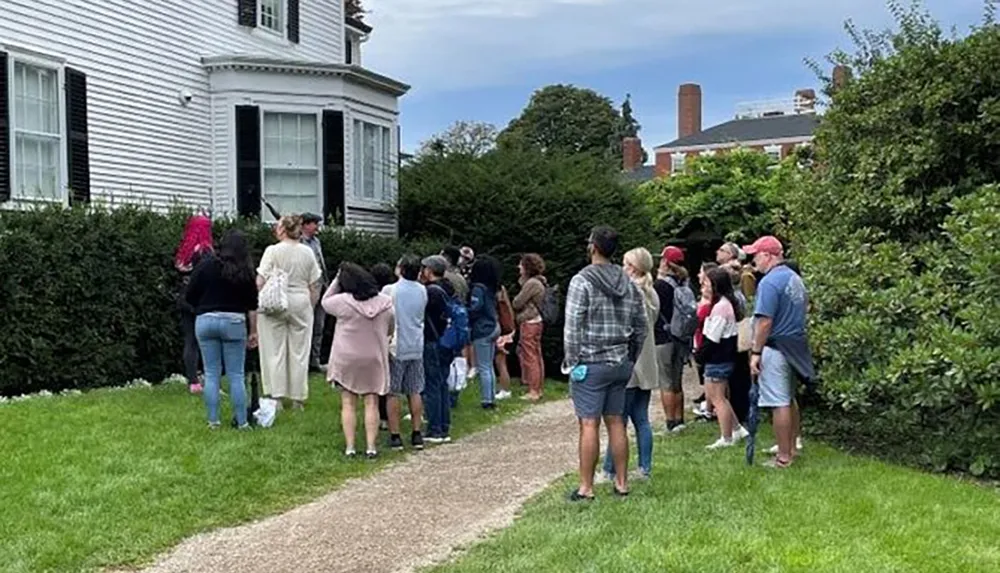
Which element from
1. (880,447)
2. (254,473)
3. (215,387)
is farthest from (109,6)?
(880,447)

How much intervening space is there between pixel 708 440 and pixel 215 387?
4662 mm

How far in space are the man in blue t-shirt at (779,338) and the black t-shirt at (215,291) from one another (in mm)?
4496

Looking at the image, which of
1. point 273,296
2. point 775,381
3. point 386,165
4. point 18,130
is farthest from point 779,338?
point 386,165

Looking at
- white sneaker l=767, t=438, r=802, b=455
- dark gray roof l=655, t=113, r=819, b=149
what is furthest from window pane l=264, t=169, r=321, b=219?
dark gray roof l=655, t=113, r=819, b=149

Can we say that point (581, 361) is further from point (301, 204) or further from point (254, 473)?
point (301, 204)

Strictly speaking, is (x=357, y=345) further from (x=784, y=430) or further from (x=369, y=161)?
(x=369, y=161)

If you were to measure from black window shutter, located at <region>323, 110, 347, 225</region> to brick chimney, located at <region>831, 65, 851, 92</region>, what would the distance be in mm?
8291

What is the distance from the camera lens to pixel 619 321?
24.8 feet

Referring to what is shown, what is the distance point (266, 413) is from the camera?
10.4 metres

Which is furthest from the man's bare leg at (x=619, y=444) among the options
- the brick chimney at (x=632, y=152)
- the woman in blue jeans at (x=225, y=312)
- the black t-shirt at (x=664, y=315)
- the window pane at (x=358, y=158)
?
the brick chimney at (x=632, y=152)

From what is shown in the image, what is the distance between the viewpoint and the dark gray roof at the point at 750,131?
2697 inches

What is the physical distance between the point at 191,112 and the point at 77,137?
3.31 meters

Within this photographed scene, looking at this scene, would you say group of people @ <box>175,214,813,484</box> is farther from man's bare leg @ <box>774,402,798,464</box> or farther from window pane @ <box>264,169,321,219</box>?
window pane @ <box>264,169,321,219</box>

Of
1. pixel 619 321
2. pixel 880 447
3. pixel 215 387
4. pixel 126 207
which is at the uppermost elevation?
pixel 126 207
